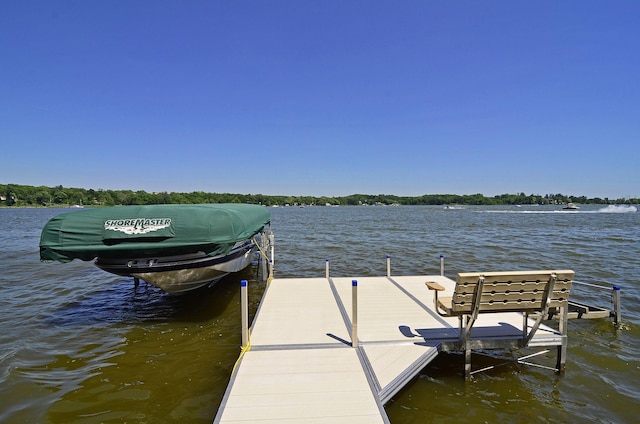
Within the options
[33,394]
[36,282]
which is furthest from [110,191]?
[33,394]

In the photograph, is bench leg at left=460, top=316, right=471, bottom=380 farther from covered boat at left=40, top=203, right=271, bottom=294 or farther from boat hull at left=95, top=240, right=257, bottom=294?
boat hull at left=95, top=240, right=257, bottom=294

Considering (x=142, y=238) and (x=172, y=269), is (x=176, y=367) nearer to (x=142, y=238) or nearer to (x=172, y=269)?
(x=172, y=269)

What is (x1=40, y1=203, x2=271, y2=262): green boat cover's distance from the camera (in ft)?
21.4

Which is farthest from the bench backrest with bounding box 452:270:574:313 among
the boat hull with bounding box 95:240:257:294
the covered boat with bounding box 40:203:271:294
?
the boat hull with bounding box 95:240:257:294

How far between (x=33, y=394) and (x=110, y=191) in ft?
485

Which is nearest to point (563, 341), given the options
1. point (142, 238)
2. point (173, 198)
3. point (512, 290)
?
point (512, 290)

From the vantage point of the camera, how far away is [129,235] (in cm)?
658

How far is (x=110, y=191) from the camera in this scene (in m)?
130

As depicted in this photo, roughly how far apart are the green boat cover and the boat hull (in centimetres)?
22

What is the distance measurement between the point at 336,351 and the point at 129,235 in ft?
15.4

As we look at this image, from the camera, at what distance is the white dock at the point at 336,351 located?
3.59 metres

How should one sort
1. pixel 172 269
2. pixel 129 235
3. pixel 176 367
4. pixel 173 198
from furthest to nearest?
pixel 173 198, pixel 172 269, pixel 129 235, pixel 176 367

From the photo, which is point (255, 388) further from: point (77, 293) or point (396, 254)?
point (396, 254)

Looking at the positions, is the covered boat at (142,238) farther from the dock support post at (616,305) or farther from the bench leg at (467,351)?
the dock support post at (616,305)
